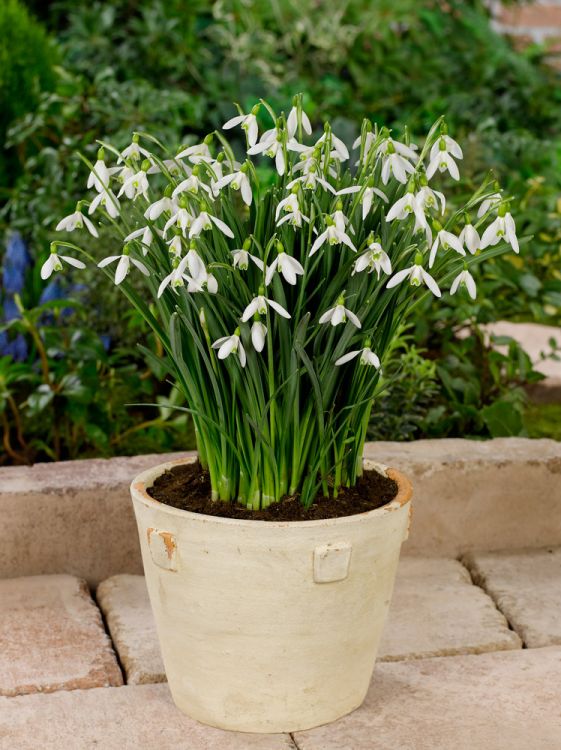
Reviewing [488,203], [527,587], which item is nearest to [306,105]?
[527,587]

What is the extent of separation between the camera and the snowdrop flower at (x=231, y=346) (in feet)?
5.01

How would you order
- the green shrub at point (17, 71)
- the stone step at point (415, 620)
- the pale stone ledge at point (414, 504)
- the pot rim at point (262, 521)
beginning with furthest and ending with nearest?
the green shrub at point (17, 71), the pale stone ledge at point (414, 504), the stone step at point (415, 620), the pot rim at point (262, 521)

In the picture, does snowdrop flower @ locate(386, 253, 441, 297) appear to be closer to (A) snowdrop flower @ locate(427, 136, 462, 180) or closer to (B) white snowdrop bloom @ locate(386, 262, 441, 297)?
(B) white snowdrop bloom @ locate(386, 262, 441, 297)

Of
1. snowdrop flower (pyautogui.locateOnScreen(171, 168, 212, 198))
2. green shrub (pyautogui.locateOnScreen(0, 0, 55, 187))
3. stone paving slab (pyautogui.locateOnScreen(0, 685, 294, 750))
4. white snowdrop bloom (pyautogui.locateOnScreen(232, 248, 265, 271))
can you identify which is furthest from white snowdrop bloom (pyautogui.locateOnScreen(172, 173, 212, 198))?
green shrub (pyautogui.locateOnScreen(0, 0, 55, 187))

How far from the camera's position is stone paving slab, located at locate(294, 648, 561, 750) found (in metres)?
1.69

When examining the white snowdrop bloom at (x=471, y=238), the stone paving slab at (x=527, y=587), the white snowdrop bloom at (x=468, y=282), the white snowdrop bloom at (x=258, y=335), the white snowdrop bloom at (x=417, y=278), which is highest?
the white snowdrop bloom at (x=471, y=238)

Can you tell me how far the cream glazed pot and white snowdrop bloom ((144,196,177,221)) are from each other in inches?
17.5

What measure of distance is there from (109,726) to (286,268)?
80cm

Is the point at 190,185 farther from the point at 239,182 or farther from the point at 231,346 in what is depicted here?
the point at 231,346

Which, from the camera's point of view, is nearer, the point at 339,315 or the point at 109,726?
the point at 339,315

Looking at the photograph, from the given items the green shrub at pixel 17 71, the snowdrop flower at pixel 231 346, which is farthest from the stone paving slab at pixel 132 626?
the green shrub at pixel 17 71

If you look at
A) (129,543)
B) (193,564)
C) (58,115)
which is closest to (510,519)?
(129,543)

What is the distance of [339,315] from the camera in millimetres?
1525

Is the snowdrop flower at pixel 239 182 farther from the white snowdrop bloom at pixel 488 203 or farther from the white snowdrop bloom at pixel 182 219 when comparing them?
the white snowdrop bloom at pixel 488 203
